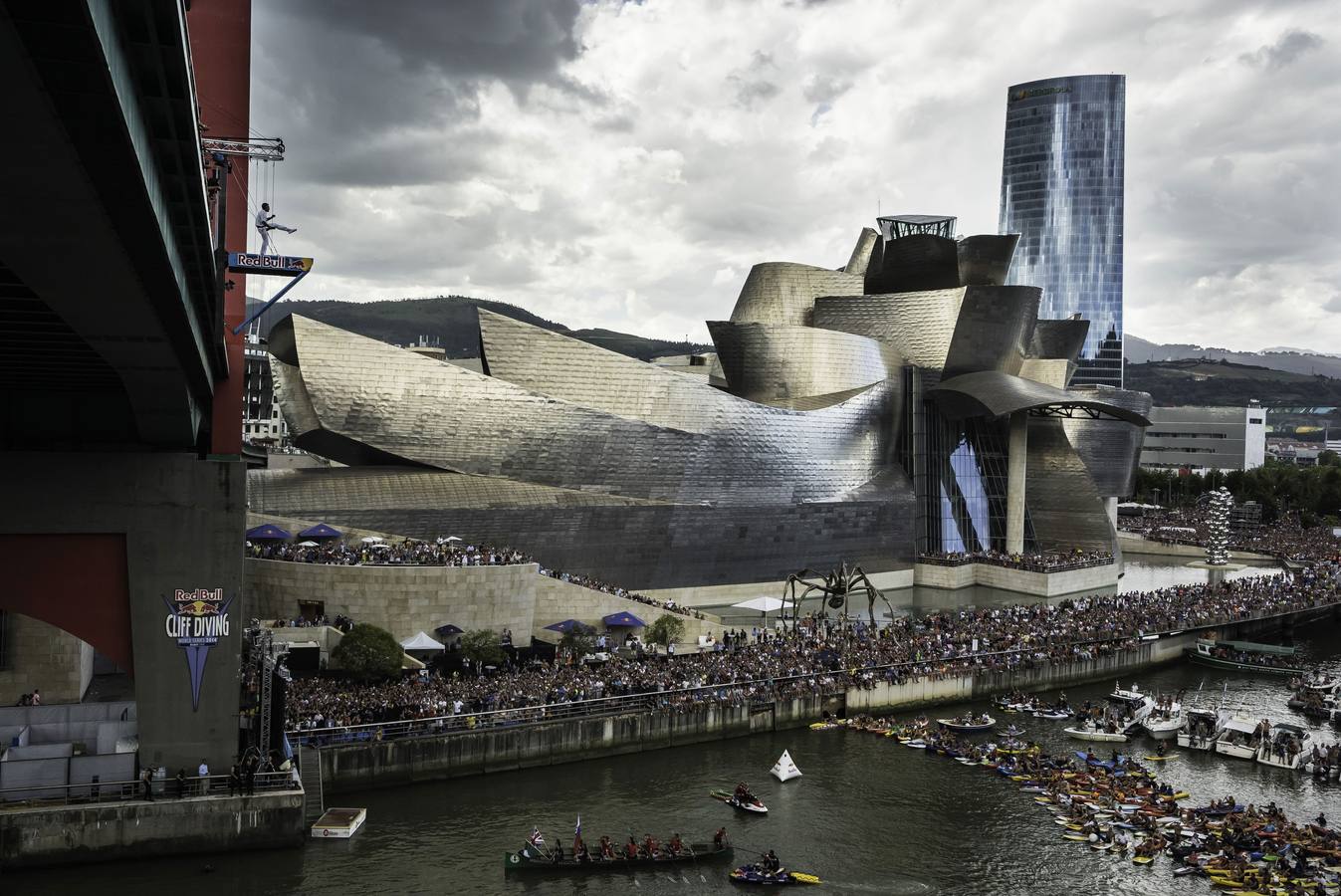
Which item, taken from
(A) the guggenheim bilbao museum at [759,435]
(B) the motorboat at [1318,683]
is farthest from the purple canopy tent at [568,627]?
(B) the motorboat at [1318,683]

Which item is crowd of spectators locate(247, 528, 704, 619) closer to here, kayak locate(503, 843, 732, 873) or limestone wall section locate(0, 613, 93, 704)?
limestone wall section locate(0, 613, 93, 704)

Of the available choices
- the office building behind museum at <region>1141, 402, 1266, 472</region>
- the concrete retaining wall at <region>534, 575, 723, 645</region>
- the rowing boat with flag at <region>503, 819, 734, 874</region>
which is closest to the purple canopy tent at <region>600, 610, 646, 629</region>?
the concrete retaining wall at <region>534, 575, 723, 645</region>

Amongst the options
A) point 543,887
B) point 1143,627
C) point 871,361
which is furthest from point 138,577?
point 871,361

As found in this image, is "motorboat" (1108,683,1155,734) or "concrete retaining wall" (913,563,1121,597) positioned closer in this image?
"motorboat" (1108,683,1155,734)

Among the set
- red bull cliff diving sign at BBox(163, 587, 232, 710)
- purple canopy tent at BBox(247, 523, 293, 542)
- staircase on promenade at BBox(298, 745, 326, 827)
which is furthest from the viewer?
purple canopy tent at BBox(247, 523, 293, 542)

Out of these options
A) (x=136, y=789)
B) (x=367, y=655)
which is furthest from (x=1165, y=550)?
(x=136, y=789)

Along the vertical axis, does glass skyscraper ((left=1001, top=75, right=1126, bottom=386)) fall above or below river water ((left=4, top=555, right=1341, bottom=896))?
above

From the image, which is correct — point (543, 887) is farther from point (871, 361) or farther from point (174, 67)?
point (871, 361)
